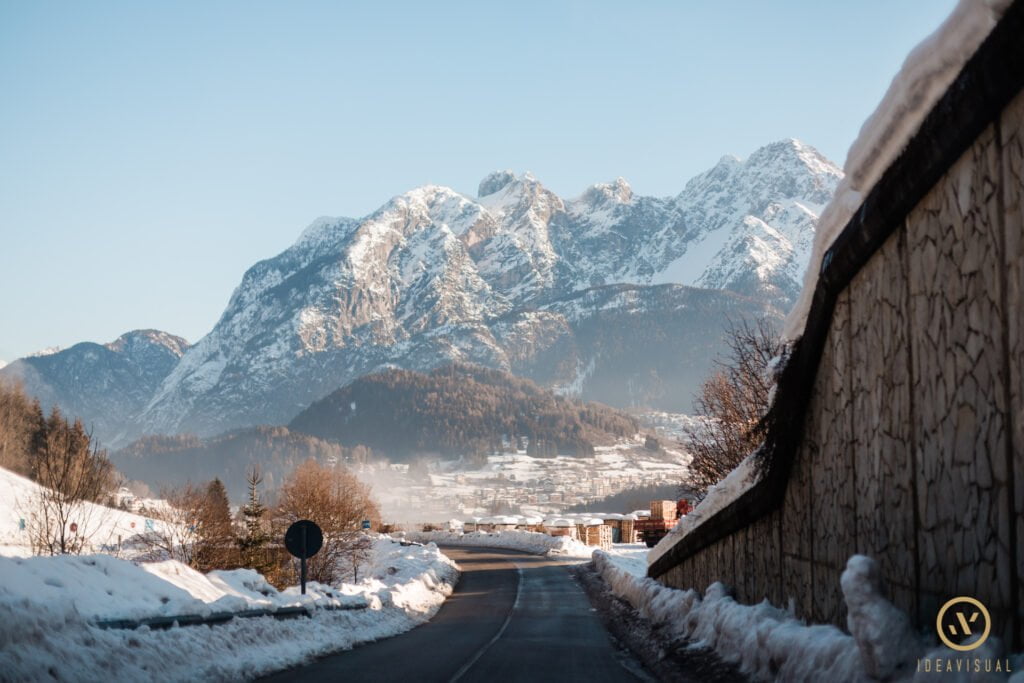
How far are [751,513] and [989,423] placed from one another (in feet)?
26.3

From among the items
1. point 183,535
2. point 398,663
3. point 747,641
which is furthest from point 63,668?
point 183,535

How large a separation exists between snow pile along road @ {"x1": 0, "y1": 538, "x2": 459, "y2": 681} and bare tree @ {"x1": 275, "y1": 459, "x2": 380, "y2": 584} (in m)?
35.4

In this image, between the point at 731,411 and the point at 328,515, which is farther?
the point at 328,515

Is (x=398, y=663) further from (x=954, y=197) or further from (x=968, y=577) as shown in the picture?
(x=954, y=197)

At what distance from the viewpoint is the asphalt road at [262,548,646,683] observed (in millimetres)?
14565

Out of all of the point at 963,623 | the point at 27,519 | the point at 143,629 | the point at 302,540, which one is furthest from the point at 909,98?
the point at 27,519

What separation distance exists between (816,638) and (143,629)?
7.73 m

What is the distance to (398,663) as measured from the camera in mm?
15992

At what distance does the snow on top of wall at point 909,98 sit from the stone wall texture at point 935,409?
51cm

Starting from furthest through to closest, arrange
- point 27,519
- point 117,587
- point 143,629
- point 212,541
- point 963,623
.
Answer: point 27,519 → point 212,541 → point 117,587 → point 143,629 → point 963,623

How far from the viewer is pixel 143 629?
495 inches

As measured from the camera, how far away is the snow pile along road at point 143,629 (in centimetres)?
1008

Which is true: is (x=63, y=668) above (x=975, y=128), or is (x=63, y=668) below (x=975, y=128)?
below

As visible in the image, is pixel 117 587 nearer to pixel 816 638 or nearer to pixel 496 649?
pixel 496 649
